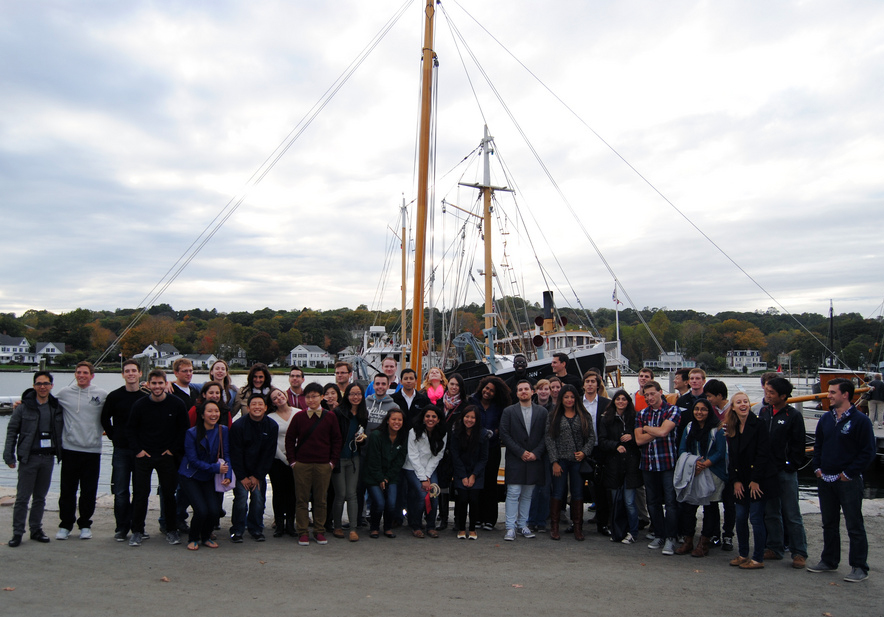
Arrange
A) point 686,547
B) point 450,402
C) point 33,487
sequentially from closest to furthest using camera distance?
point 33,487
point 686,547
point 450,402

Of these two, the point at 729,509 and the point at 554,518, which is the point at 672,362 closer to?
the point at 729,509

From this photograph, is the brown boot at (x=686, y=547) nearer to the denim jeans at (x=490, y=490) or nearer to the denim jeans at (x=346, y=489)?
the denim jeans at (x=490, y=490)

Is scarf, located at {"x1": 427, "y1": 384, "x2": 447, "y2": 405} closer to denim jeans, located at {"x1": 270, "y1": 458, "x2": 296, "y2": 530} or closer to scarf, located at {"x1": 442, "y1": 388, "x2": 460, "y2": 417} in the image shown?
scarf, located at {"x1": 442, "y1": 388, "x2": 460, "y2": 417}

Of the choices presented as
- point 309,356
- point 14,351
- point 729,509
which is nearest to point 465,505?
point 729,509

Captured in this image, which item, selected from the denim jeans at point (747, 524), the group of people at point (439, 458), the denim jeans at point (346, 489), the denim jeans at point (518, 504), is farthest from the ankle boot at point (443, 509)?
the denim jeans at point (747, 524)

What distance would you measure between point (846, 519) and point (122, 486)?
6.95 m

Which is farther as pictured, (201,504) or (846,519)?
(201,504)

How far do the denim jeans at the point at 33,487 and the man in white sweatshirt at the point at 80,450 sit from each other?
16cm

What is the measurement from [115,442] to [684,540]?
5.99 m

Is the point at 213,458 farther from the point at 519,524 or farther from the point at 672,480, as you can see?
the point at 672,480

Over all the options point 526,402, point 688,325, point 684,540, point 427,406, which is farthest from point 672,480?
point 688,325

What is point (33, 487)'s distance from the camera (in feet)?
19.1

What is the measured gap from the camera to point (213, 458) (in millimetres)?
5883

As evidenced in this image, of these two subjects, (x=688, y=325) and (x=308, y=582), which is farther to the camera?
(x=688, y=325)
